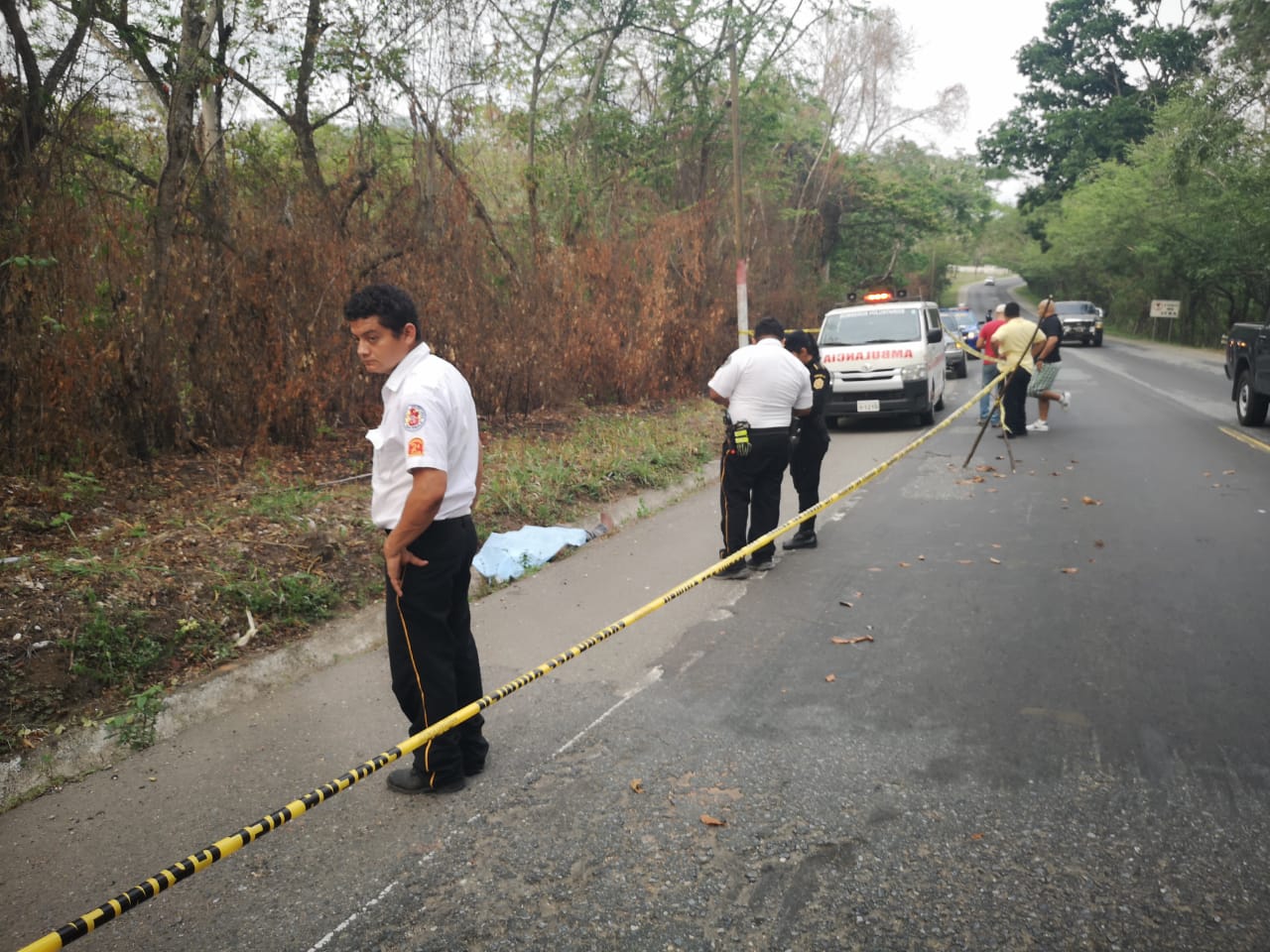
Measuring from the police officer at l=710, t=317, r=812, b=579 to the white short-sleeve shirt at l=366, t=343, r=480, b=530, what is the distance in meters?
3.57

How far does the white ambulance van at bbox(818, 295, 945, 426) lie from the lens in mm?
14992

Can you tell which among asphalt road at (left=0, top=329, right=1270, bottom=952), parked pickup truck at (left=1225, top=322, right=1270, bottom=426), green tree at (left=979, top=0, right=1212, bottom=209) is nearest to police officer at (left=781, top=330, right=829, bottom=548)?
asphalt road at (left=0, top=329, right=1270, bottom=952)

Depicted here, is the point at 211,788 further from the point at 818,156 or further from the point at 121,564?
the point at 818,156

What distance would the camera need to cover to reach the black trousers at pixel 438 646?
3701mm

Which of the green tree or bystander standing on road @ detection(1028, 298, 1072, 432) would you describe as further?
the green tree

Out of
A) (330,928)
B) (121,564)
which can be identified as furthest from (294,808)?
(121,564)

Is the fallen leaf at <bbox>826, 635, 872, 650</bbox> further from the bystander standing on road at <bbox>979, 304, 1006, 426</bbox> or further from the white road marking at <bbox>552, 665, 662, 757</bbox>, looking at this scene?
the bystander standing on road at <bbox>979, 304, 1006, 426</bbox>

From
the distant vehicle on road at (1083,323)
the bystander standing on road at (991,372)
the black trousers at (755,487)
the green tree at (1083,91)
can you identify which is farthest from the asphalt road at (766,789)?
the green tree at (1083,91)

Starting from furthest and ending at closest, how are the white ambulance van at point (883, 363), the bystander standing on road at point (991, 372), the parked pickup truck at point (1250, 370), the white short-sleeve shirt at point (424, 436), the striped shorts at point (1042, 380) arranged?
the white ambulance van at point (883, 363), the bystander standing on road at point (991, 372), the striped shorts at point (1042, 380), the parked pickup truck at point (1250, 370), the white short-sleeve shirt at point (424, 436)

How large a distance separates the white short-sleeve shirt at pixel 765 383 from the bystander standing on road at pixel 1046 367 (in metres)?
6.56

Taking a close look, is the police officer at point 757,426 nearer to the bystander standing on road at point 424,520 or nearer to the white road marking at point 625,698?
the white road marking at point 625,698

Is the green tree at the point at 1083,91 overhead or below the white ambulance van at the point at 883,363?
overhead

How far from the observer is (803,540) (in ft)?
26.1

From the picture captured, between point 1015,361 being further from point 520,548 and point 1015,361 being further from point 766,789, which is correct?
point 766,789
